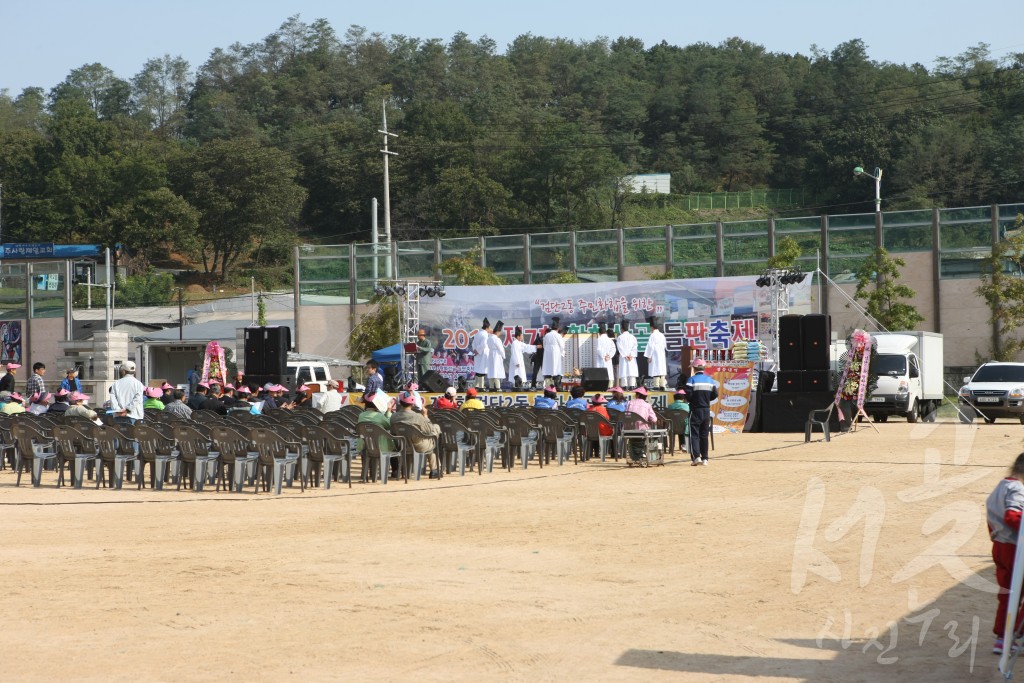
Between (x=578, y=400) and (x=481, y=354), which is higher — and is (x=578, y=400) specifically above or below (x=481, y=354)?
below

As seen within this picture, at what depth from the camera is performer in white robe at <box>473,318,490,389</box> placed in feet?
91.9

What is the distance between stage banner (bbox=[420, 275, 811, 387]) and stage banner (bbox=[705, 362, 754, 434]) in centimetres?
157

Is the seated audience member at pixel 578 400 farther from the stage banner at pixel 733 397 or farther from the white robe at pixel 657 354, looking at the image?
the white robe at pixel 657 354

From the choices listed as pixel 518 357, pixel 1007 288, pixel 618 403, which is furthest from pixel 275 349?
pixel 1007 288

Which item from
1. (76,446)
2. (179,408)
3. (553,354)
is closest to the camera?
(76,446)

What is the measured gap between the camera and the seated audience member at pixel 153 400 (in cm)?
1917

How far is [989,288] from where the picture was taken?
3256cm

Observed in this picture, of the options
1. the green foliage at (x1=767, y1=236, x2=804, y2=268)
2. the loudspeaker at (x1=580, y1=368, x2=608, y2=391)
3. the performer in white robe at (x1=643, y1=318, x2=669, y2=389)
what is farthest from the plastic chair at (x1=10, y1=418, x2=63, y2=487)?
the green foliage at (x1=767, y1=236, x2=804, y2=268)

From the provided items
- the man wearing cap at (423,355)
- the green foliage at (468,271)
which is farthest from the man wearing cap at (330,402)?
the green foliage at (468,271)

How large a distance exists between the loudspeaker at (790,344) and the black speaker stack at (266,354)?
34.5ft

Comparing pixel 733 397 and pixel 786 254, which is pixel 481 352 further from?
pixel 786 254

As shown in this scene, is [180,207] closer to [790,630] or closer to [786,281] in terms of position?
[786,281]

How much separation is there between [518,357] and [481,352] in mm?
871

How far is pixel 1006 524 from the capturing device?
6289 millimetres
